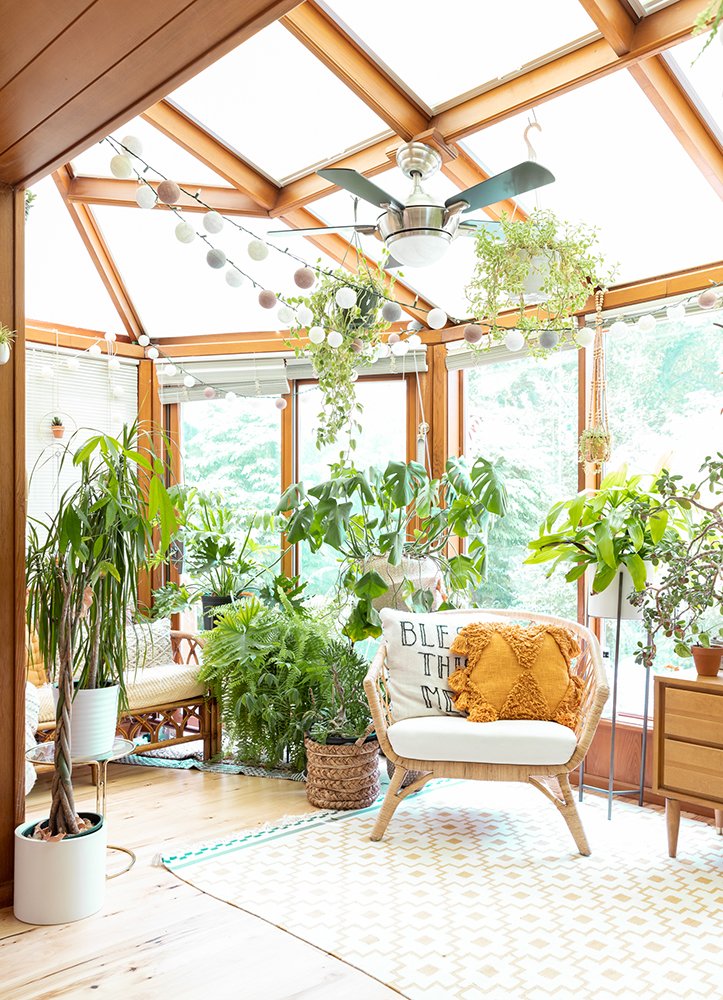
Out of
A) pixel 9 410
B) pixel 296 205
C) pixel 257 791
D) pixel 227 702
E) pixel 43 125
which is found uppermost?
pixel 296 205

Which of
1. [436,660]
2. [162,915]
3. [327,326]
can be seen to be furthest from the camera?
[436,660]

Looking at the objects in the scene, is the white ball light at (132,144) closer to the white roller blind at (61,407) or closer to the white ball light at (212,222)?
the white ball light at (212,222)

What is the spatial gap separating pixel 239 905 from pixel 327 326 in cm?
210

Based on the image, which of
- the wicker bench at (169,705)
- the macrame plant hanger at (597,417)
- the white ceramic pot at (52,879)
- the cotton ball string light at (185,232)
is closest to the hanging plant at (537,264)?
the macrame plant hanger at (597,417)

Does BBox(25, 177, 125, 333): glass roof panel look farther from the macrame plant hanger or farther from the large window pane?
the macrame plant hanger

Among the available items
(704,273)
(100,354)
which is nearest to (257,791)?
(100,354)

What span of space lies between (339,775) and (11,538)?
1.75m

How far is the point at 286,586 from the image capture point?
14.6ft

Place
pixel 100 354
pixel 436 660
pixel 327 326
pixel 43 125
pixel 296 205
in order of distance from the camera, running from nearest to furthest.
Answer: pixel 43 125 → pixel 327 326 → pixel 436 660 → pixel 296 205 → pixel 100 354

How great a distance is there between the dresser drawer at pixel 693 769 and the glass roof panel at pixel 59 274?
3.75m

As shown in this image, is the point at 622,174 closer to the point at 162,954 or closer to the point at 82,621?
the point at 82,621

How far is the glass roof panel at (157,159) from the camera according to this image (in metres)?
3.78

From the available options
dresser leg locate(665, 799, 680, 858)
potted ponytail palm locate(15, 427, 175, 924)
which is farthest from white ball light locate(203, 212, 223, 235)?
dresser leg locate(665, 799, 680, 858)

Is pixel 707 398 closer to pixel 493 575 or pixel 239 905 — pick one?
pixel 493 575
